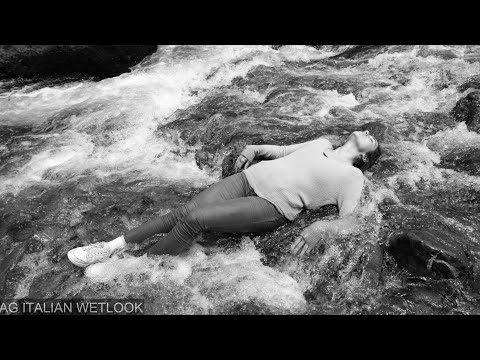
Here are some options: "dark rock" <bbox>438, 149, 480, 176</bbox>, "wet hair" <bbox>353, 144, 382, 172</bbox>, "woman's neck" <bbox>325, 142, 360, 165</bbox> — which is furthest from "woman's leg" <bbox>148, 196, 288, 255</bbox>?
"dark rock" <bbox>438, 149, 480, 176</bbox>

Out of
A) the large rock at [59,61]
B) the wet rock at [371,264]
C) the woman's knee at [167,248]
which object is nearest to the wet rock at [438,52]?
the wet rock at [371,264]

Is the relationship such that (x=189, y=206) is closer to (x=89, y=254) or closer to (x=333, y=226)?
(x=89, y=254)

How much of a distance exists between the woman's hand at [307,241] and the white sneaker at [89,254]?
195 cm

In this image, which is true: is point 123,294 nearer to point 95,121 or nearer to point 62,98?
point 95,121

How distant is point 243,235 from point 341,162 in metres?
1.32

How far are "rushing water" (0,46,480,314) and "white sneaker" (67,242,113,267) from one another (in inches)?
4.5

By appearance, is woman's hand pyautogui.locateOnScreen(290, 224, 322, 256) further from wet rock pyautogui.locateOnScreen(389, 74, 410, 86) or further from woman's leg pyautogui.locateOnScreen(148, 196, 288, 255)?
wet rock pyautogui.locateOnScreen(389, 74, 410, 86)

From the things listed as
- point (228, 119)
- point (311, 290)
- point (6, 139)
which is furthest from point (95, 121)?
point (311, 290)

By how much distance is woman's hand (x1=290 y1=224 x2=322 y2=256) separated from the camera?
365cm

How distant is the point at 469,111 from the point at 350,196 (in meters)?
3.58

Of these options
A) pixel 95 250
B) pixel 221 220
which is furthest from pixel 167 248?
pixel 95 250

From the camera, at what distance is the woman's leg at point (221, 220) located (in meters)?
3.82

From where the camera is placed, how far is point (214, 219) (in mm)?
3826

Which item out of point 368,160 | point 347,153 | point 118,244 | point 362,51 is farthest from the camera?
point 362,51
